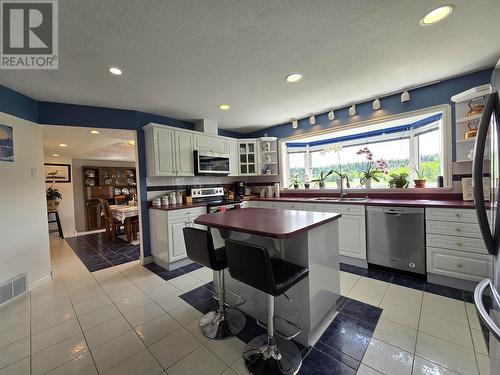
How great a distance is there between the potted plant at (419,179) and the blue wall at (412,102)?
0.68 metres

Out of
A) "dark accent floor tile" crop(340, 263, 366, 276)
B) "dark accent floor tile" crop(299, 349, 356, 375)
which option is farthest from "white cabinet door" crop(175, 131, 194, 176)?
"dark accent floor tile" crop(299, 349, 356, 375)

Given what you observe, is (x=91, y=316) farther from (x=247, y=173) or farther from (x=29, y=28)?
Answer: (x=247, y=173)

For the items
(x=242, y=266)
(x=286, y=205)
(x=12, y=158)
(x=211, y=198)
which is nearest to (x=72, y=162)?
(x=12, y=158)

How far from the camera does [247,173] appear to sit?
4512 mm

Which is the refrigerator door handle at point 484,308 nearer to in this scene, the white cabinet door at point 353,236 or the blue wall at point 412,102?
the white cabinet door at point 353,236

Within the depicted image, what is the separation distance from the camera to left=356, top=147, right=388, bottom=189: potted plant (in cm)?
340

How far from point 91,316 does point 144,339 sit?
0.76m

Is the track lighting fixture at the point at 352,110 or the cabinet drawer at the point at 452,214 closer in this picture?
the cabinet drawer at the point at 452,214

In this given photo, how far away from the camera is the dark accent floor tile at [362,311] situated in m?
1.80

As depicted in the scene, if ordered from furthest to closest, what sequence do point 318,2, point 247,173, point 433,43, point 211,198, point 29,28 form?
point 247,173 → point 211,198 → point 433,43 → point 29,28 → point 318,2

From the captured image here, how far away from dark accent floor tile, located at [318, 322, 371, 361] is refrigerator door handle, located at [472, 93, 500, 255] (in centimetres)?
112

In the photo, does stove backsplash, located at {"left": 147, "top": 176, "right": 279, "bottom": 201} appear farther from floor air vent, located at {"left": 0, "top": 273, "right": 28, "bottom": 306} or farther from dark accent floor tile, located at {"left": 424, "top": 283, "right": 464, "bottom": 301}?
dark accent floor tile, located at {"left": 424, "top": 283, "right": 464, "bottom": 301}

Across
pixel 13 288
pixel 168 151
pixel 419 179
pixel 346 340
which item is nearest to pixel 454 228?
pixel 419 179

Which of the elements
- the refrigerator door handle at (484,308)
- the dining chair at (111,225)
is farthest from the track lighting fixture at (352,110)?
the dining chair at (111,225)
